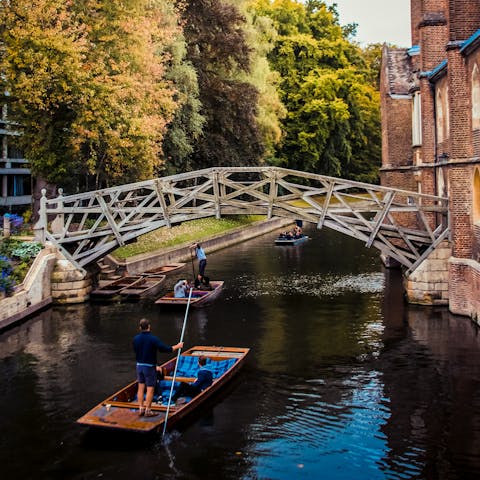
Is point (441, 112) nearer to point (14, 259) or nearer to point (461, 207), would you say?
point (461, 207)

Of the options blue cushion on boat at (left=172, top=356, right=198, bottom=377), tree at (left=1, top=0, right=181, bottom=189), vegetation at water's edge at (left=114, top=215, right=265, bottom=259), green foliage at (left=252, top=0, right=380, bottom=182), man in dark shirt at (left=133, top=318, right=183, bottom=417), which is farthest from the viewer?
green foliage at (left=252, top=0, right=380, bottom=182)

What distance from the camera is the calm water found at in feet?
32.1

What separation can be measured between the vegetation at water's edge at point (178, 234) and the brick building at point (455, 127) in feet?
39.5

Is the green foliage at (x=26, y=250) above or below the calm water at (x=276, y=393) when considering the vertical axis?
above

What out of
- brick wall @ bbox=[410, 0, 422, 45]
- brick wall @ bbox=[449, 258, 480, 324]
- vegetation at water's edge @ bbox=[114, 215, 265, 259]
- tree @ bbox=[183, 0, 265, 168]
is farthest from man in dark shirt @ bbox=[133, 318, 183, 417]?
tree @ bbox=[183, 0, 265, 168]

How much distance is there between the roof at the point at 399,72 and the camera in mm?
30094

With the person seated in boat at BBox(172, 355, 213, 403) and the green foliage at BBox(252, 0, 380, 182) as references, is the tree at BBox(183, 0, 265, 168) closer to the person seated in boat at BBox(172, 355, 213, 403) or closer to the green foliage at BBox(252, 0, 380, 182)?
the green foliage at BBox(252, 0, 380, 182)

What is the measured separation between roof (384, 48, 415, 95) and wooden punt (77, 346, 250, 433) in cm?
1930

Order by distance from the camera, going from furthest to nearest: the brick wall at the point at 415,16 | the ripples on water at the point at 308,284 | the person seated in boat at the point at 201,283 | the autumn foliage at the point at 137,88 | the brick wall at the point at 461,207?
the brick wall at the point at 415,16
the ripples on water at the point at 308,284
the autumn foliage at the point at 137,88
the person seated in boat at the point at 201,283
the brick wall at the point at 461,207

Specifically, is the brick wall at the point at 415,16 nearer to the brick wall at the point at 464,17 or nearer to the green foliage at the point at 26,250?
the brick wall at the point at 464,17

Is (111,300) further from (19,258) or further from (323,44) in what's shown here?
(323,44)

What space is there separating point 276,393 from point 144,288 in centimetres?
1187

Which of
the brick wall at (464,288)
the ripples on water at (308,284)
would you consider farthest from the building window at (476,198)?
the ripples on water at (308,284)

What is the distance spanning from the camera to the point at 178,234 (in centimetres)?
3747
